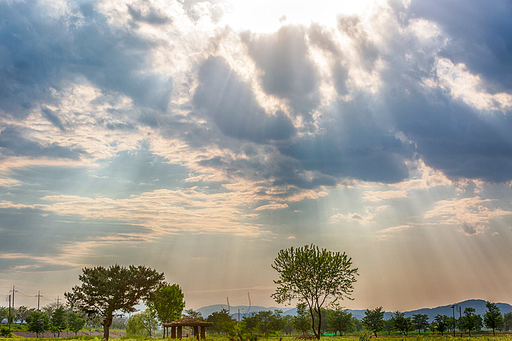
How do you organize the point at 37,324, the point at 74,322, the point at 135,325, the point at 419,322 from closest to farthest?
the point at 37,324 < the point at 74,322 < the point at 135,325 < the point at 419,322

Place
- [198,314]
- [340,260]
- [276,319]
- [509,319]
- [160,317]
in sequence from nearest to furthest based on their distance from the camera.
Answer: [340,260]
[160,317]
[276,319]
[198,314]
[509,319]

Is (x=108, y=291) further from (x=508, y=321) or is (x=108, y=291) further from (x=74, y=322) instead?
(x=508, y=321)

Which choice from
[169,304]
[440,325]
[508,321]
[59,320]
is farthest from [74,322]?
[508,321]

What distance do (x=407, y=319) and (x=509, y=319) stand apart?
12032 cm

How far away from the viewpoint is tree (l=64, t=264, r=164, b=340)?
70000 millimetres

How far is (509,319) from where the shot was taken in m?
188

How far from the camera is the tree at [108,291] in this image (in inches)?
2756

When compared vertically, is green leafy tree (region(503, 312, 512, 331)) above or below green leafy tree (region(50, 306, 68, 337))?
below

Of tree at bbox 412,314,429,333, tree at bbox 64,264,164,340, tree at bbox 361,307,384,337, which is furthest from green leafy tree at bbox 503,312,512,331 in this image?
tree at bbox 64,264,164,340

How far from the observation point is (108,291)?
227 ft

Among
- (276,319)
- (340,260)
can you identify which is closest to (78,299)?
(340,260)

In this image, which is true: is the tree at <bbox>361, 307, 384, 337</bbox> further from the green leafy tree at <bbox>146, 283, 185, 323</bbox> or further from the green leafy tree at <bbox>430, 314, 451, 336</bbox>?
the green leafy tree at <bbox>146, 283, 185, 323</bbox>

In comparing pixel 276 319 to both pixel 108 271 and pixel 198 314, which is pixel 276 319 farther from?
pixel 108 271

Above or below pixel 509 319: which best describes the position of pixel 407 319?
above
